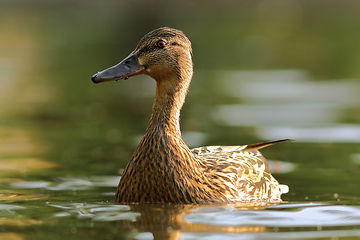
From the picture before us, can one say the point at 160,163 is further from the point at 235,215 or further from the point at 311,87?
the point at 311,87

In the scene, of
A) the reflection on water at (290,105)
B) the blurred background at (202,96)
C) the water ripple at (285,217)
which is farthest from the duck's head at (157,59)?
the reflection on water at (290,105)

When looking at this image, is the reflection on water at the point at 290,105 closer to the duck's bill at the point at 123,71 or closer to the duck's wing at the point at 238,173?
the duck's wing at the point at 238,173

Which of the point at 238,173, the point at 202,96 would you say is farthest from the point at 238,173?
the point at 202,96

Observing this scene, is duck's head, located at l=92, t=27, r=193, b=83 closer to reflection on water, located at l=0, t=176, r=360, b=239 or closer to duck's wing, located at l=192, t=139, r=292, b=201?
duck's wing, located at l=192, t=139, r=292, b=201

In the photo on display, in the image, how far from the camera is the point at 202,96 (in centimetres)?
1688

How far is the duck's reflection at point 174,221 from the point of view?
5.90 m

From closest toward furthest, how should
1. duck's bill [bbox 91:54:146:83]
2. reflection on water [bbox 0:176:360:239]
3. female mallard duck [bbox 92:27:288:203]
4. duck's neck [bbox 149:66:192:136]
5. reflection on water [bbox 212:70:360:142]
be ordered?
reflection on water [bbox 0:176:360:239] → female mallard duck [bbox 92:27:288:203] → duck's bill [bbox 91:54:146:83] → duck's neck [bbox 149:66:192:136] → reflection on water [bbox 212:70:360:142]

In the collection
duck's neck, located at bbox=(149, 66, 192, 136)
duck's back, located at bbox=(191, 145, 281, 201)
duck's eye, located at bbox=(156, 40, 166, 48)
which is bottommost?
duck's back, located at bbox=(191, 145, 281, 201)

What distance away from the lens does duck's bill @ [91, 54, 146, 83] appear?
285 inches

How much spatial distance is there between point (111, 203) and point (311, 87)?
38.0ft

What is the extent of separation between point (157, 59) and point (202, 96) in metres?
9.48

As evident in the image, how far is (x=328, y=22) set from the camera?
116 feet

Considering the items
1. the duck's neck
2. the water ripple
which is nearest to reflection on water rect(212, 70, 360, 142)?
the duck's neck

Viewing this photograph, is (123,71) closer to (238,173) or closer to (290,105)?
(238,173)
